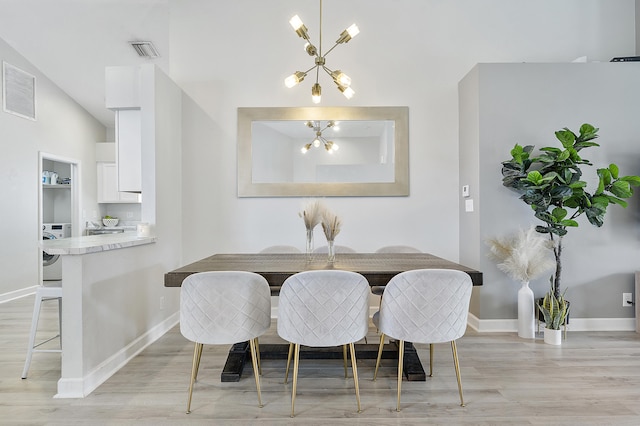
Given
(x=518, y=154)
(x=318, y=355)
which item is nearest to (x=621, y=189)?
(x=518, y=154)

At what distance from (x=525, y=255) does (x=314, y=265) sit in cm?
190

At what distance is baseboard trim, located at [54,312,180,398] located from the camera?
6.77ft

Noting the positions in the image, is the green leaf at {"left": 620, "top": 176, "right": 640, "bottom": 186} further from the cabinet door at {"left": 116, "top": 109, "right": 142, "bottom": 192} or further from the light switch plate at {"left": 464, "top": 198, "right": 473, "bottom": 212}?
the cabinet door at {"left": 116, "top": 109, "right": 142, "bottom": 192}

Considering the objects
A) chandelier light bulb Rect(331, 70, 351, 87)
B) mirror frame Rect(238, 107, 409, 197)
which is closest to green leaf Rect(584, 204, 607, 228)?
mirror frame Rect(238, 107, 409, 197)

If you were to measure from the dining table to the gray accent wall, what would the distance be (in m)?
1.05

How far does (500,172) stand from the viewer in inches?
126

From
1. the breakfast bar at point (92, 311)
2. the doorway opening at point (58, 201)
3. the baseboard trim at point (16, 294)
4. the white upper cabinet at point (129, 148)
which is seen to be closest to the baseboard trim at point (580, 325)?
the breakfast bar at point (92, 311)

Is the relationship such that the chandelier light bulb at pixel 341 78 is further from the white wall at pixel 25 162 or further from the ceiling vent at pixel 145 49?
the white wall at pixel 25 162

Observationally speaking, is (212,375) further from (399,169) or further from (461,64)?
(461,64)

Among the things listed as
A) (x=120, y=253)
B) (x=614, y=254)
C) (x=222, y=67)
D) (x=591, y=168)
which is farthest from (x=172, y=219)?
(x=614, y=254)

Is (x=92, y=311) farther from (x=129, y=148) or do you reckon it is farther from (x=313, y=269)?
(x=129, y=148)

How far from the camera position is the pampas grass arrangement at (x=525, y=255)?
293cm

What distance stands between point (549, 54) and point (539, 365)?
126 inches

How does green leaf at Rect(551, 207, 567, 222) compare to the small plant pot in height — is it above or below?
above
